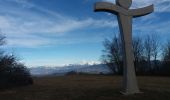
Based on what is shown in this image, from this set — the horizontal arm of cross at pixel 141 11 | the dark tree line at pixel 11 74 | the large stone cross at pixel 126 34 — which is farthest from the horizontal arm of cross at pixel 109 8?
the dark tree line at pixel 11 74

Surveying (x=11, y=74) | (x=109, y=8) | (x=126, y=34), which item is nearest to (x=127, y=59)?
(x=126, y=34)

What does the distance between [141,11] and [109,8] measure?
1624 mm

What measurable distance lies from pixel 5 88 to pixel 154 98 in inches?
358

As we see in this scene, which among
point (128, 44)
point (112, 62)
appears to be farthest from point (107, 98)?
point (112, 62)

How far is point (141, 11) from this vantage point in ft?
53.3

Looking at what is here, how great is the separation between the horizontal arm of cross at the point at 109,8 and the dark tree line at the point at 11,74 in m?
7.93

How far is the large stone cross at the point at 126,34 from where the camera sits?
15.4 metres

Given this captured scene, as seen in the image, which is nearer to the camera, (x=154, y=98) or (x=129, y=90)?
(x=154, y=98)

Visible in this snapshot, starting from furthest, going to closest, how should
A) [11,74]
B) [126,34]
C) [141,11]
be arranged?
[11,74], [141,11], [126,34]

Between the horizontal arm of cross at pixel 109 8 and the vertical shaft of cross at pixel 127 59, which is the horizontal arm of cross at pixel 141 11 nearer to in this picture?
the horizontal arm of cross at pixel 109 8

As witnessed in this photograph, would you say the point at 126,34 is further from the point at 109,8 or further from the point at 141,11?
the point at 141,11

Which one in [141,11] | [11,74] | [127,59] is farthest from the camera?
[11,74]

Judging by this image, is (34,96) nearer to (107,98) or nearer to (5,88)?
(107,98)

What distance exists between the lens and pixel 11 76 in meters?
22.2
